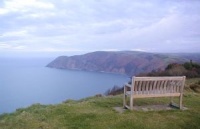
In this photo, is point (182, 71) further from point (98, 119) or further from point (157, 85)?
point (98, 119)

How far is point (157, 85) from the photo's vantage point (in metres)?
9.25

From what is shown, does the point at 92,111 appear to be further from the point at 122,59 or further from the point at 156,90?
the point at 122,59

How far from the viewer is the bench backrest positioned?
8.89 meters

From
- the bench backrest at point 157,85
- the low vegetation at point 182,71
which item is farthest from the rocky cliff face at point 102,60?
the bench backrest at point 157,85

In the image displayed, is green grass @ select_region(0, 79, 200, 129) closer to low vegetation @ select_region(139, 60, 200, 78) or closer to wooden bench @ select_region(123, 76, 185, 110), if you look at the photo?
wooden bench @ select_region(123, 76, 185, 110)

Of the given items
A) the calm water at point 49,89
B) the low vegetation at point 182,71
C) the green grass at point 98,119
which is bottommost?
the calm water at point 49,89

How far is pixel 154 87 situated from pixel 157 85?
146 mm

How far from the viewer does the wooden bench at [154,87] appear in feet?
28.9

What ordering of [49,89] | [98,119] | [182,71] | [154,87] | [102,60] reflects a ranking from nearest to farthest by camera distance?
1. [98,119]
2. [154,87]
3. [182,71]
4. [49,89]
5. [102,60]

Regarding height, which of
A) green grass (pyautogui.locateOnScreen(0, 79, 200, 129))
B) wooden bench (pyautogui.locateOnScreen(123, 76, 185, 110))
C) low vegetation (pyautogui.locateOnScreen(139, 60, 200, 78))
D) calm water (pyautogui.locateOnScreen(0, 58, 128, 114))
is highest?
wooden bench (pyautogui.locateOnScreen(123, 76, 185, 110))

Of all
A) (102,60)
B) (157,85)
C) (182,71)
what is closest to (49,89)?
(182,71)

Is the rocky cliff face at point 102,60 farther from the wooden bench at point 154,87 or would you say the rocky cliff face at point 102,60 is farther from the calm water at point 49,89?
the wooden bench at point 154,87

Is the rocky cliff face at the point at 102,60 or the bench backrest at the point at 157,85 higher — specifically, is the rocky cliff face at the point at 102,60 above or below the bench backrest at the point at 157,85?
below

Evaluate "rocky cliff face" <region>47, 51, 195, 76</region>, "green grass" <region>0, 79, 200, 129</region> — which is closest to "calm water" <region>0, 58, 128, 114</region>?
"green grass" <region>0, 79, 200, 129</region>
